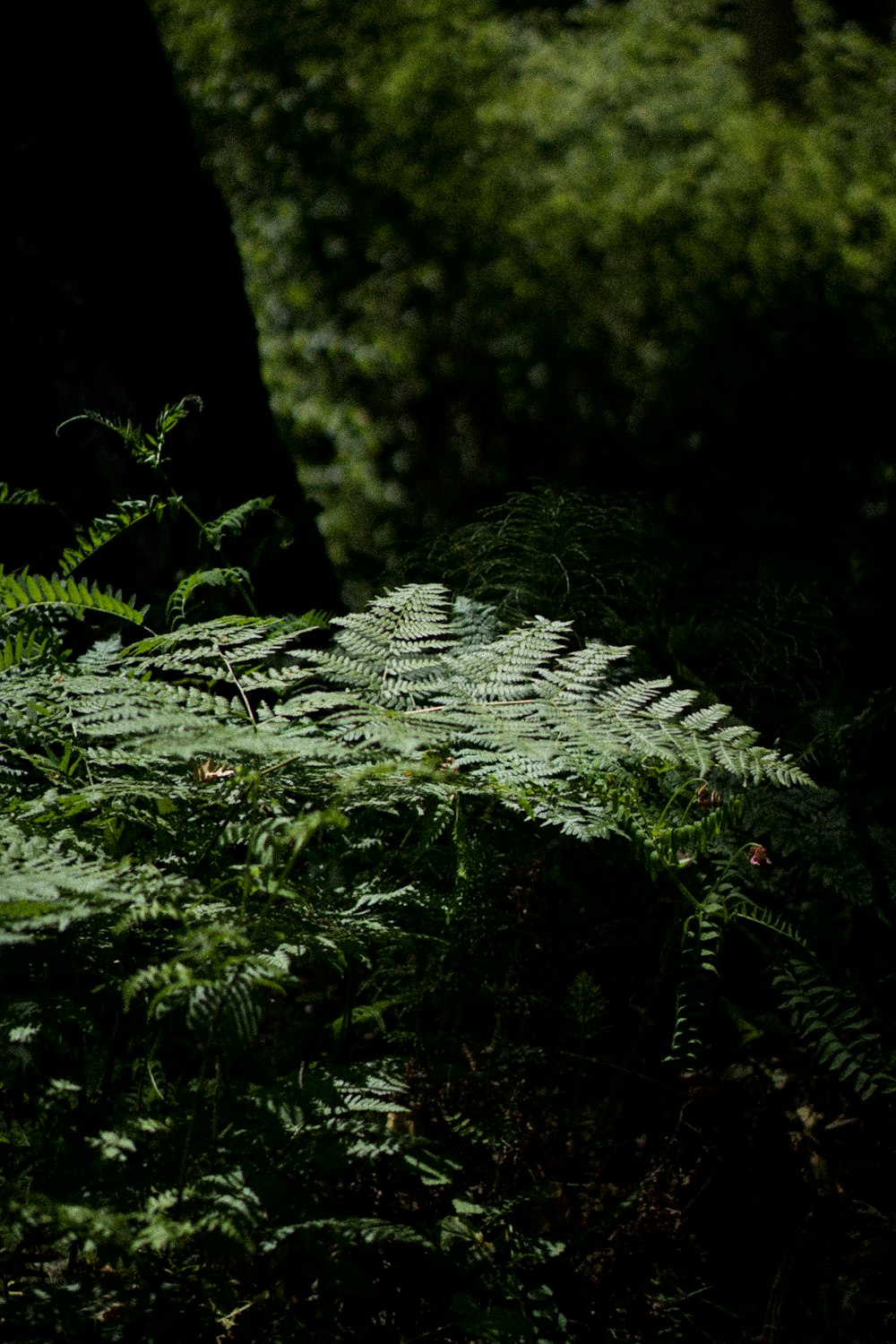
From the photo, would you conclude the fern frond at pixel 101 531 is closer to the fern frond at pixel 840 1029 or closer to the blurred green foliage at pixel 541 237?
the blurred green foliage at pixel 541 237

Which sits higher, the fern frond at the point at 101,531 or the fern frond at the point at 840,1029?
the fern frond at the point at 101,531

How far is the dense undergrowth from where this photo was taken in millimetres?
1290

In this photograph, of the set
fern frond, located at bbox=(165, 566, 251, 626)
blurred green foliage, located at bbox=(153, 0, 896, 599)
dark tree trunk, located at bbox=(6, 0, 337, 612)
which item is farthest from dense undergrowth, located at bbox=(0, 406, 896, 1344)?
blurred green foliage, located at bbox=(153, 0, 896, 599)

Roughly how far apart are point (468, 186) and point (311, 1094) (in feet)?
9.98

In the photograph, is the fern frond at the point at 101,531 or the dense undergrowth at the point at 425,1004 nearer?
the dense undergrowth at the point at 425,1004

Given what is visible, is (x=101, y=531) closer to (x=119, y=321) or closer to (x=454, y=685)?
(x=454, y=685)

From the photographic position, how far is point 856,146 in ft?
9.94

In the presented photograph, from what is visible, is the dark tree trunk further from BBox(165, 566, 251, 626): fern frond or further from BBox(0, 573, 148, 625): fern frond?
BBox(0, 573, 148, 625): fern frond

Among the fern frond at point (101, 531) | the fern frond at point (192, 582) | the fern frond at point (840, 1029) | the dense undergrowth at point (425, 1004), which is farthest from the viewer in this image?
the fern frond at point (192, 582)

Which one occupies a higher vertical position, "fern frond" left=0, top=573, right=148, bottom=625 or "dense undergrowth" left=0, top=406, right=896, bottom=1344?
"fern frond" left=0, top=573, right=148, bottom=625

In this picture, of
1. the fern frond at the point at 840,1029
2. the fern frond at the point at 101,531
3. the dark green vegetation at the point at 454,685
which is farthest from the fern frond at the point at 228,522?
the fern frond at the point at 840,1029

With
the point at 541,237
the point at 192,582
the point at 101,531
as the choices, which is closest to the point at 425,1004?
the point at 192,582

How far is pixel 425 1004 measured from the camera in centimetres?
201

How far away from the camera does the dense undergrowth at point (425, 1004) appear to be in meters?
1.29
